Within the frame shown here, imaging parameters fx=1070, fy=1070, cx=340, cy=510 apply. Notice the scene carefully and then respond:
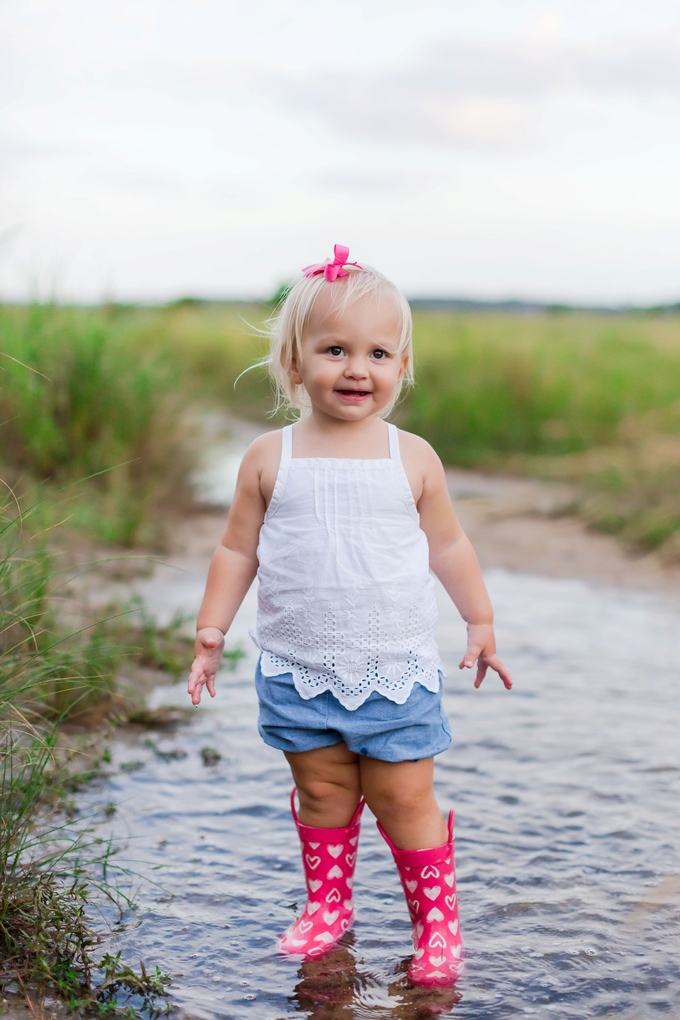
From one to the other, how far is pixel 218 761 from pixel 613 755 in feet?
4.51

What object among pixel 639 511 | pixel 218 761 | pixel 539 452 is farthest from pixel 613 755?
pixel 539 452

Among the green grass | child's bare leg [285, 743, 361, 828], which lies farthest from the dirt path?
child's bare leg [285, 743, 361, 828]

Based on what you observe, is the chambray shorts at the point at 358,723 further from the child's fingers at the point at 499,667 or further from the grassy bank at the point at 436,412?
the grassy bank at the point at 436,412

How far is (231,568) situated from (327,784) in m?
0.54

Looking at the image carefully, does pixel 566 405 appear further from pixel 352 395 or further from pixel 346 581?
pixel 346 581

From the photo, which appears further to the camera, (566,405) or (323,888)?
(566,405)

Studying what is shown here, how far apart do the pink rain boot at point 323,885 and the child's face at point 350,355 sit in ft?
3.14

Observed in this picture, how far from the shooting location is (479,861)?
9.82 feet

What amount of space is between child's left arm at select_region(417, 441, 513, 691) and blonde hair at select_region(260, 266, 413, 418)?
0.21m

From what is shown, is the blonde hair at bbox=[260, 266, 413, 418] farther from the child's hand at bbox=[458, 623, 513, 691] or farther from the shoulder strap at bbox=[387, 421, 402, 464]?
the child's hand at bbox=[458, 623, 513, 691]

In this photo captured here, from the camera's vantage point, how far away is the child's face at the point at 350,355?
2318 mm

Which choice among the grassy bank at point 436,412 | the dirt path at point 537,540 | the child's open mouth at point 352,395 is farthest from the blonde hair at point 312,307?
the dirt path at point 537,540

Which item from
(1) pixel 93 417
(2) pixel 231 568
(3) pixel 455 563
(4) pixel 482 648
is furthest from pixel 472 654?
(1) pixel 93 417

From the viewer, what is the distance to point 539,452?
11.3 meters
